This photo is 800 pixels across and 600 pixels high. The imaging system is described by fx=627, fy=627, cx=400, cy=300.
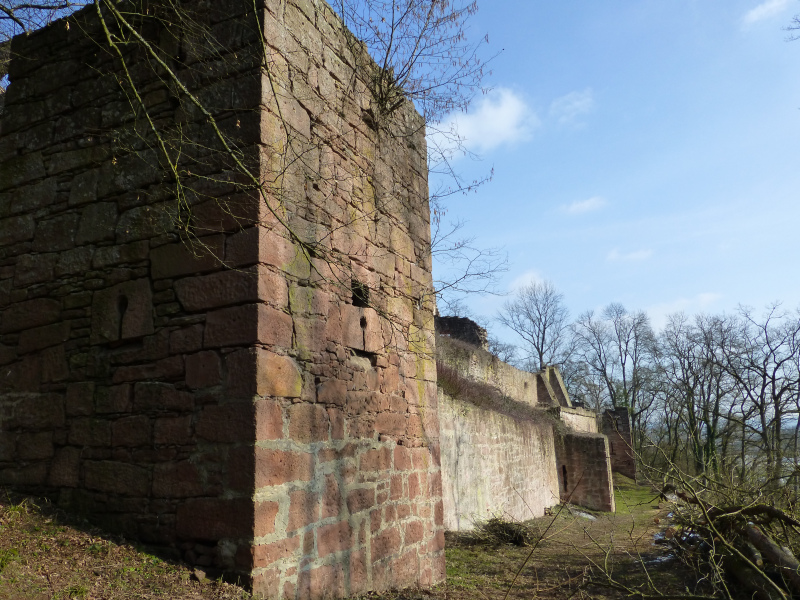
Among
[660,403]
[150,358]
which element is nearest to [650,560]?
[150,358]

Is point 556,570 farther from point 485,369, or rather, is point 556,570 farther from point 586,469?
point 586,469

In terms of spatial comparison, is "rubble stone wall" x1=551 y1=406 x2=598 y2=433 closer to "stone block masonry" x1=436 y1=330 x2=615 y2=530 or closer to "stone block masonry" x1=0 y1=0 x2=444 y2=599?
"stone block masonry" x1=436 y1=330 x2=615 y2=530

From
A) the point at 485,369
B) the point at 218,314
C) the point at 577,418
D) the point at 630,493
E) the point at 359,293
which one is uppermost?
the point at 485,369

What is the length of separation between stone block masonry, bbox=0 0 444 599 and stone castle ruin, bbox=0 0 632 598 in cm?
2

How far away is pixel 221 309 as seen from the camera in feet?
13.2

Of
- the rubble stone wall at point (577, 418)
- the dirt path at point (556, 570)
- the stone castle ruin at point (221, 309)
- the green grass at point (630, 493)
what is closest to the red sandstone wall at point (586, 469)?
the green grass at point (630, 493)

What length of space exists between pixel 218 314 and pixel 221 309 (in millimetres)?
37

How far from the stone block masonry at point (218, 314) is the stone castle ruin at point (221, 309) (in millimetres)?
16

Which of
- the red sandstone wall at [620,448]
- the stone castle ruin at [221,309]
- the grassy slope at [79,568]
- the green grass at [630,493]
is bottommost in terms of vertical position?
the green grass at [630,493]

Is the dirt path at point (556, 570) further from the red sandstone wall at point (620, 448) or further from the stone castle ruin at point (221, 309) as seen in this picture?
the red sandstone wall at point (620, 448)

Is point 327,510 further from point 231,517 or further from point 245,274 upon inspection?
point 245,274

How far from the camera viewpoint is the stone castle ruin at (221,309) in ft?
12.9

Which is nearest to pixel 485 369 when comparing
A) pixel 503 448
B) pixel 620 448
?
pixel 503 448

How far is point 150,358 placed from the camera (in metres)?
4.21
